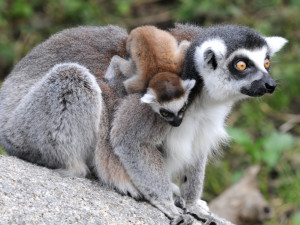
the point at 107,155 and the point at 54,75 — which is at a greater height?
the point at 54,75

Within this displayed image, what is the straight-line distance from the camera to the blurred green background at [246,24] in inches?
384

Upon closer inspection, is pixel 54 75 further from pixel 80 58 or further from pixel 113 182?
pixel 113 182

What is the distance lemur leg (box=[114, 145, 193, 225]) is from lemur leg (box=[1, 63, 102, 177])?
395 millimetres

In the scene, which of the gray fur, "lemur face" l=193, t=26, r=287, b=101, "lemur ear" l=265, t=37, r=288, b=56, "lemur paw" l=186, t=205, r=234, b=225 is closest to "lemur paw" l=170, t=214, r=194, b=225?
"lemur paw" l=186, t=205, r=234, b=225

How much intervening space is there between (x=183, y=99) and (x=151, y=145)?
566 mm

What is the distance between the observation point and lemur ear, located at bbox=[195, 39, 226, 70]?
5.61 metres

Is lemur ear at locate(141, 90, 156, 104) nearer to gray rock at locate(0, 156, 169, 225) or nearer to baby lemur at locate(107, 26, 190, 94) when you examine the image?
baby lemur at locate(107, 26, 190, 94)

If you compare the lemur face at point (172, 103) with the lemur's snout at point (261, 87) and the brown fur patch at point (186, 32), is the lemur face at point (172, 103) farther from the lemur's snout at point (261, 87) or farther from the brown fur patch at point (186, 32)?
the brown fur patch at point (186, 32)

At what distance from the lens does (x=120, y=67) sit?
6168 mm

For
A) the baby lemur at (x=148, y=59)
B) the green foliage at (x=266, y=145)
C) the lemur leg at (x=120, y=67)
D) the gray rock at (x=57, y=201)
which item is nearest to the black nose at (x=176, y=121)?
the baby lemur at (x=148, y=59)

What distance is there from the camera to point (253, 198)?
28.6 ft

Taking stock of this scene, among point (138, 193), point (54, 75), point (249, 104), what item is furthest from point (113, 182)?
point (249, 104)

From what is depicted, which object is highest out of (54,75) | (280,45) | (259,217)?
(280,45)

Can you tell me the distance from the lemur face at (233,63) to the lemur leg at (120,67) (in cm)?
73
